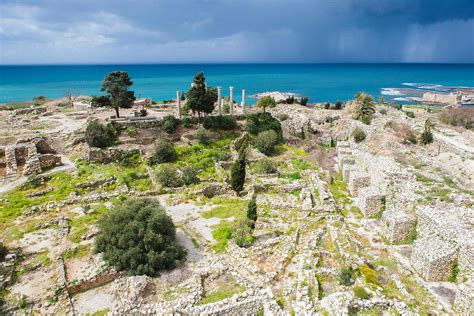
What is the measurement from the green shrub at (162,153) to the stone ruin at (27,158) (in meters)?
8.37

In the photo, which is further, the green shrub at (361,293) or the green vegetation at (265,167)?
the green vegetation at (265,167)

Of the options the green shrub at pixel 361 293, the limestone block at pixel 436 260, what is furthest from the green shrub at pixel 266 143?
the green shrub at pixel 361 293

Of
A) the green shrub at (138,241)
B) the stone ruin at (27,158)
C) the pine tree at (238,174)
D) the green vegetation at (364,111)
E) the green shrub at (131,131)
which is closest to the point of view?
the green shrub at (138,241)

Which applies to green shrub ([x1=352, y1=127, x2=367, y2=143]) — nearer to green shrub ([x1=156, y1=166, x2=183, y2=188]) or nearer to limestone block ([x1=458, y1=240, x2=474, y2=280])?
green shrub ([x1=156, y1=166, x2=183, y2=188])

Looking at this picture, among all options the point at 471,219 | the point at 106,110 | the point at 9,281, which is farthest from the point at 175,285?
the point at 106,110

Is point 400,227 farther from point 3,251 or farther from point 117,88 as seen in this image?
point 117,88

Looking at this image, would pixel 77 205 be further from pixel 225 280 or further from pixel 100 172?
pixel 225 280

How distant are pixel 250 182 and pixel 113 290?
Answer: 46.4ft

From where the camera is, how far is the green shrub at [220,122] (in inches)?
1470

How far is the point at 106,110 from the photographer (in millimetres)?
45156

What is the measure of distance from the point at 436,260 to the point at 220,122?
27.6 m

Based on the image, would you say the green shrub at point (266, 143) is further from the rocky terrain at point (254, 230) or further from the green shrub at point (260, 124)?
the green shrub at point (260, 124)

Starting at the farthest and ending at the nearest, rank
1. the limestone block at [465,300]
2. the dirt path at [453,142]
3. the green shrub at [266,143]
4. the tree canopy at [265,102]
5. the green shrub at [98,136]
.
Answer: the tree canopy at [265,102]
the green shrub at [266,143]
the dirt path at [453,142]
the green shrub at [98,136]
the limestone block at [465,300]

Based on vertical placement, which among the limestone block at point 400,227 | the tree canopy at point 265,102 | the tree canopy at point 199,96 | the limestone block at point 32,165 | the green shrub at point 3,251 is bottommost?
the green shrub at point 3,251
